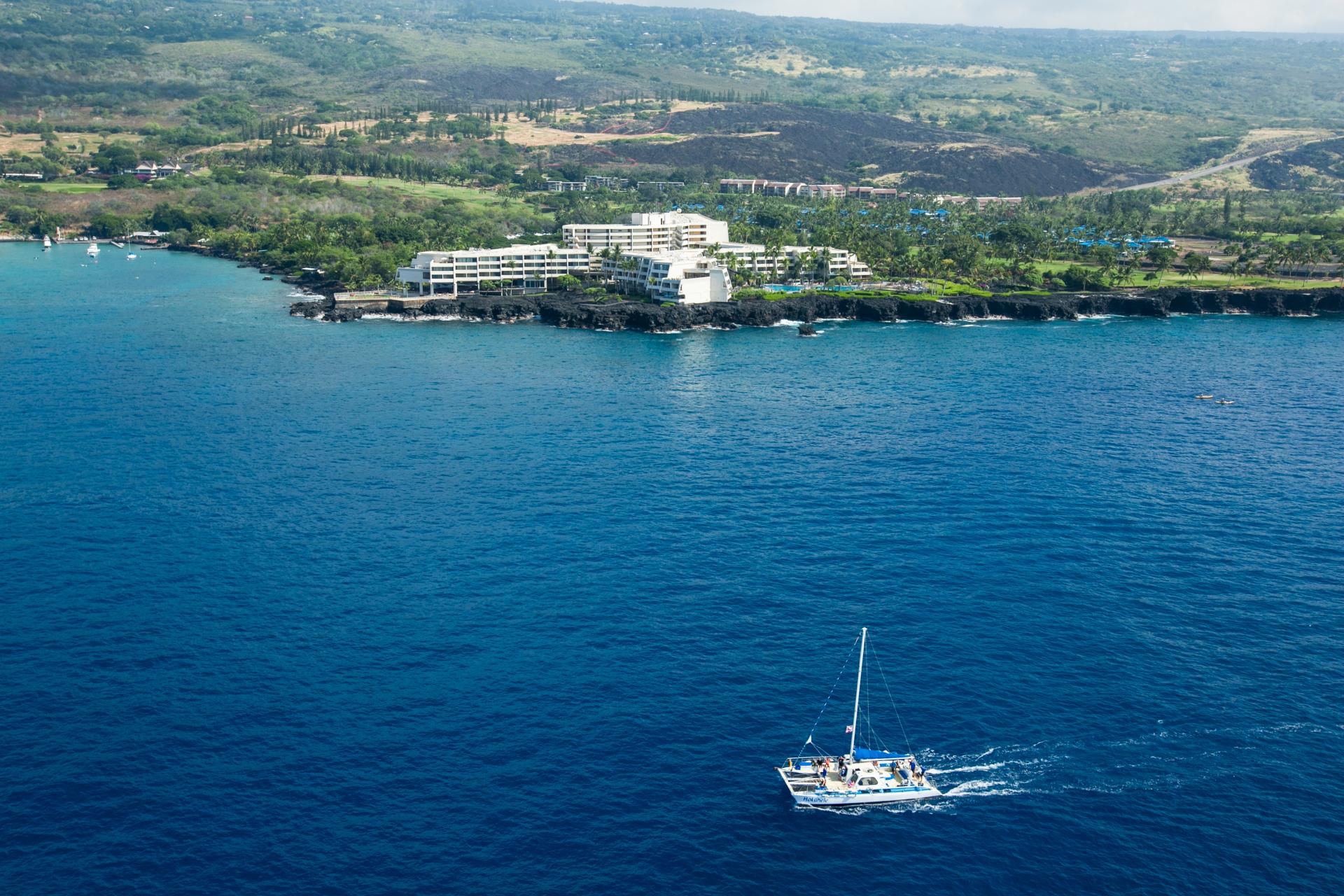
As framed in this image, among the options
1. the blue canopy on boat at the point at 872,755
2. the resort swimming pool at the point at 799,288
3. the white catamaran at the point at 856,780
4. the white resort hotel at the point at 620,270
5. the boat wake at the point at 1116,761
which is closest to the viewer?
the white catamaran at the point at 856,780

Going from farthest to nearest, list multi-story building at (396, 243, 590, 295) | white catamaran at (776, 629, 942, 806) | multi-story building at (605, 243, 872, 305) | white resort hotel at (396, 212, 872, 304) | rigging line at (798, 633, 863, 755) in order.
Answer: multi-story building at (396, 243, 590, 295) → white resort hotel at (396, 212, 872, 304) → multi-story building at (605, 243, 872, 305) → rigging line at (798, 633, 863, 755) → white catamaran at (776, 629, 942, 806)

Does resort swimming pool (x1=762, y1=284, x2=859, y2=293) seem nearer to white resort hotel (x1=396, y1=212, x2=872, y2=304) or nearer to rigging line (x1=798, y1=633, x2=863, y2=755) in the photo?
white resort hotel (x1=396, y1=212, x2=872, y2=304)

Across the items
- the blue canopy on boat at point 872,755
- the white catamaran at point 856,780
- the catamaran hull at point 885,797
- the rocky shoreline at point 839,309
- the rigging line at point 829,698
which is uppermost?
the rocky shoreline at point 839,309

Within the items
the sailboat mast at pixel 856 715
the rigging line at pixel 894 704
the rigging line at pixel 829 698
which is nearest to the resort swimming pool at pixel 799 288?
the rigging line at pixel 829 698

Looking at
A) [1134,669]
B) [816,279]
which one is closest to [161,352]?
[816,279]

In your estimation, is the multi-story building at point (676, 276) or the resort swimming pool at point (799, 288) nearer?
the multi-story building at point (676, 276)

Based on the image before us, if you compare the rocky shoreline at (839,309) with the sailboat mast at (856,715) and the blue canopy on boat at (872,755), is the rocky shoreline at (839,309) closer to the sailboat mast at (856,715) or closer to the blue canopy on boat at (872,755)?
the sailboat mast at (856,715)

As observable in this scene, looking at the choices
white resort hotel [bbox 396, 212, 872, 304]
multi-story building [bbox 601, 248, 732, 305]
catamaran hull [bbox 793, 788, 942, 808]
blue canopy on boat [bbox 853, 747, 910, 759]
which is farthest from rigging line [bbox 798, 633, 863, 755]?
white resort hotel [bbox 396, 212, 872, 304]
